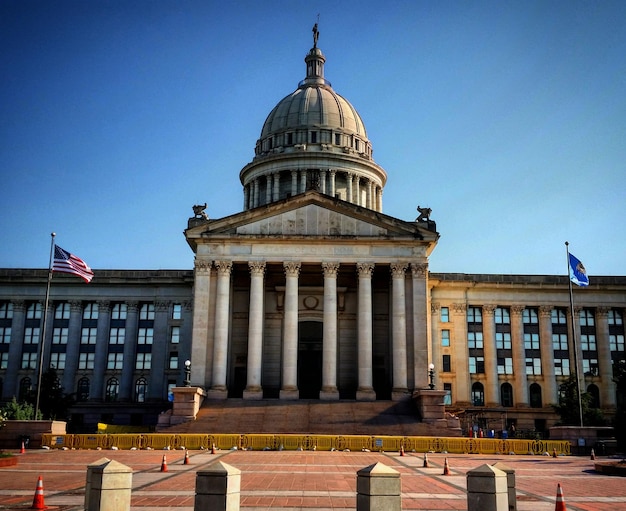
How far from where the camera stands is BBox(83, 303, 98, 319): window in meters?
78.2

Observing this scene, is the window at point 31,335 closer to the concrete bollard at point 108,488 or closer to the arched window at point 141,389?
the arched window at point 141,389

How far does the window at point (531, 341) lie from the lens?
77375 mm

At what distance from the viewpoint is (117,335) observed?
77438 millimetres

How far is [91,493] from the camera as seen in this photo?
1385 cm

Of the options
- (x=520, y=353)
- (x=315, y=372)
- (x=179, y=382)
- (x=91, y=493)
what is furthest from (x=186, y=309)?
(x=91, y=493)

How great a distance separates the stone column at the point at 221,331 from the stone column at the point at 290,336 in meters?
4.93

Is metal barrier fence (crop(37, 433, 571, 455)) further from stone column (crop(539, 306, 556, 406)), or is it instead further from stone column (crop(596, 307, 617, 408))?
stone column (crop(596, 307, 617, 408))

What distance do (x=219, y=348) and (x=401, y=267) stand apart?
17.0m

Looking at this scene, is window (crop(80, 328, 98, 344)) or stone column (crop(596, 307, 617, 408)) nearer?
stone column (crop(596, 307, 617, 408))

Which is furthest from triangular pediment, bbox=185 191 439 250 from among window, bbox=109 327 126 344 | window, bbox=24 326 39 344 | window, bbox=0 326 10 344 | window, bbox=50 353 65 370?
window, bbox=0 326 10 344

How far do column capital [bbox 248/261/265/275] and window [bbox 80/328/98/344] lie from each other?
24821mm

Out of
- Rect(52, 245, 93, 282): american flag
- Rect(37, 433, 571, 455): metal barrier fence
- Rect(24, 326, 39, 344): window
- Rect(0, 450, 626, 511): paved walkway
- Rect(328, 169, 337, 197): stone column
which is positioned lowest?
Rect(0, 450, 626, 511): paved walkway

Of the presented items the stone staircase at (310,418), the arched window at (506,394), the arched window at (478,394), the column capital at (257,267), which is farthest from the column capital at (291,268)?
the arched window at (506,394)

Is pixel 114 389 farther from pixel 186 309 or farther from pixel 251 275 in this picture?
pixel 251 275
